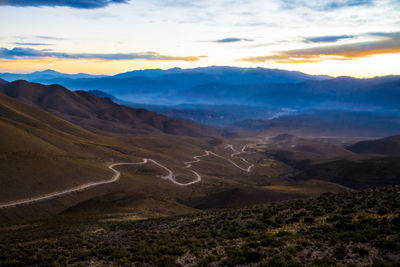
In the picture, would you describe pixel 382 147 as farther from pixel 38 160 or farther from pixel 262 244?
pixel 262 244

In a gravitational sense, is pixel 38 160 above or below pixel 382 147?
above

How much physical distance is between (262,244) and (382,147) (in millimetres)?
171146

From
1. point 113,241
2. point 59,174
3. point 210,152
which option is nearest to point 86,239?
point 113,241

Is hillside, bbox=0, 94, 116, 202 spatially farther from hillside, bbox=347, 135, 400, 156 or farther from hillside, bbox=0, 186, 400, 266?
hillside, bbox=347, 135, 400, 156

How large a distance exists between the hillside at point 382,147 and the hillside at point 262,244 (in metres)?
151

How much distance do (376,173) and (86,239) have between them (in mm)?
89920

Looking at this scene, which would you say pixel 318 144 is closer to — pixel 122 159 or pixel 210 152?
pixel 210 152

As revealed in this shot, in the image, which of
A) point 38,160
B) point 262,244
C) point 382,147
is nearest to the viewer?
point 262,244

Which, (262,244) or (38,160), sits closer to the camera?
(262,244)

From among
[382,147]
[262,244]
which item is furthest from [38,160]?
[382,147]

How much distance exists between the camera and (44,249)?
17.1 metres

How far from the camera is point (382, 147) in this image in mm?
158250

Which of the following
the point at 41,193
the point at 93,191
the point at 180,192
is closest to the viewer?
the point at 41,193

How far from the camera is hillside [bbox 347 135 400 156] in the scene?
493ft
